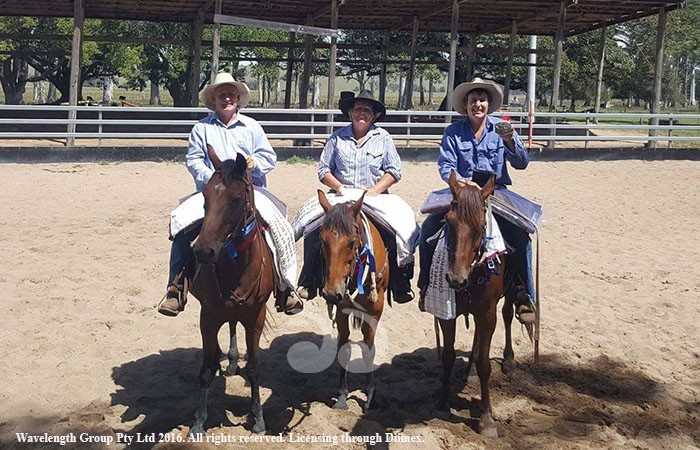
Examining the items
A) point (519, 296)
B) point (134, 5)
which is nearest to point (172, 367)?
point (519, 296)

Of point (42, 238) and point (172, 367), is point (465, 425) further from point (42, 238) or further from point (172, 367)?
point (42, 238)

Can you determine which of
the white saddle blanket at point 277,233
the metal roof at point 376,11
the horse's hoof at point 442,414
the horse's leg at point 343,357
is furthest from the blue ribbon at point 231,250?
the metal roof at point 376,11

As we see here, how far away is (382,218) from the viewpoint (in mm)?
5223

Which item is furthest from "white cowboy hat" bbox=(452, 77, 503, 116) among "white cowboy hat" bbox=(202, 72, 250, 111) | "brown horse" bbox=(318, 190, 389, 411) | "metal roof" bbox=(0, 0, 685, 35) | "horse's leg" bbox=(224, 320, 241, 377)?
"metal roof" bbox=(0, 0, 685, 35)

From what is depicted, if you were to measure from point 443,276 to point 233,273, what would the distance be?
1.39 metres

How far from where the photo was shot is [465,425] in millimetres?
4910

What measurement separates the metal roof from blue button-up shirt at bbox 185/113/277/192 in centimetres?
1232

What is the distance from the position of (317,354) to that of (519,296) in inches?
74.0

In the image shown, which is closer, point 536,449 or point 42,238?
point 536,449

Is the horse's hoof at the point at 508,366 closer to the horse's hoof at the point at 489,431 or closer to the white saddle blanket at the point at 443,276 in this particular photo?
the horse's hoof at the point at 489,431

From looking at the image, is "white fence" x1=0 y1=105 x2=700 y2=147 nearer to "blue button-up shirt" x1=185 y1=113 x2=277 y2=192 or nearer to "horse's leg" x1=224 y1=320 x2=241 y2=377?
"horse's leg" x1=224 y1=320 x2=241 y2=377

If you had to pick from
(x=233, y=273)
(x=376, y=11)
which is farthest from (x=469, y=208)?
(x=376, y=11)

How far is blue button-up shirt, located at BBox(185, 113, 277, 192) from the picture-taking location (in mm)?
5039

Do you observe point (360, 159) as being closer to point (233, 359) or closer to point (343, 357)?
point (343, 357)
